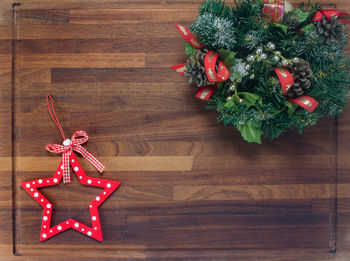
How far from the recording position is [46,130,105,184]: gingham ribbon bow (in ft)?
2.81

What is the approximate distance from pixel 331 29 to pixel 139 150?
0.66 m

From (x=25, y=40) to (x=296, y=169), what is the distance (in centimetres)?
99

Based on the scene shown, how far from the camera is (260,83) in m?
0.75

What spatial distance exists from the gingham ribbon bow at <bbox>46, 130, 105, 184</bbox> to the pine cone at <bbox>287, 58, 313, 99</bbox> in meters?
0.63

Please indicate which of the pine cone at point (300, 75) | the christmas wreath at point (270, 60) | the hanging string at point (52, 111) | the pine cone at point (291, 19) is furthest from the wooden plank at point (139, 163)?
the pine cone at point (291, 19)

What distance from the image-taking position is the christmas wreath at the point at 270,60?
714 mm

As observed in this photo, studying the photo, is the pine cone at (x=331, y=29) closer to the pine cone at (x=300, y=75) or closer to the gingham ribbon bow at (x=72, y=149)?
the pine cone at (x=300, y=75)

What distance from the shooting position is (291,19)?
72 centimetres

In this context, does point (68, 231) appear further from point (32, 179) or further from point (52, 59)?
point (52, 59)

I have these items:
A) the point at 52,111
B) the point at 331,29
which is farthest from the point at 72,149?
the point at 331,29

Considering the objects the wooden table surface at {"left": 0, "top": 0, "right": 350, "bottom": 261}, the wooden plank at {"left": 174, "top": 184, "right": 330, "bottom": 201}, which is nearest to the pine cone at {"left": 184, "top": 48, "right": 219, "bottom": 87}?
the wooden table surface at {"left": 0, "top": 0, "right": 350, "bottom": 261}

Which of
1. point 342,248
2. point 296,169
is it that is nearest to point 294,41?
point 296,169

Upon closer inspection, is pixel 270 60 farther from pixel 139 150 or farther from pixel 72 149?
pixel 72 149

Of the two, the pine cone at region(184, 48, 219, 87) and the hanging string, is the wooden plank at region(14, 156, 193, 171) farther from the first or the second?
the pine cone at region(184, 48, 219, 87)
